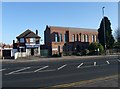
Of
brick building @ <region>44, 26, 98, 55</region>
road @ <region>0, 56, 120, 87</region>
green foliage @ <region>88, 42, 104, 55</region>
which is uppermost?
brick building @ <region>44, 26, 98, 55</region>

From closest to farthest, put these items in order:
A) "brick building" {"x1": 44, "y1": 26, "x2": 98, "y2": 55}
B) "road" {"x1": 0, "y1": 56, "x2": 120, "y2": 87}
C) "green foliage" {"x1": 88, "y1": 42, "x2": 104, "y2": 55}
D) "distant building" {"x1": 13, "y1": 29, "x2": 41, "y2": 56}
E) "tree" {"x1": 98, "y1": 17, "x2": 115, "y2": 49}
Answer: "road" {"x1": 0, "y1": 56, "x2": 120, "y2": 87} → "green foliage" {"x1": 88, "y1": 42, "x2": 104, "y2": 55} → "distant building" {"x1": 13, "y1": 29, "x2": 41, "y2": 56} → "brick building" {"x1": 44, "y1": 26, "x2": 98, "y2": 55} → "tree" {"x1": 98, "y1": 17, "x2": 115, "y2": 49}

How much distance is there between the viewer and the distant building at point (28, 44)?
66.9m

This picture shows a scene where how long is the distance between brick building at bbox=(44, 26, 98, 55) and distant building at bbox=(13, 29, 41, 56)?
5.07 meters

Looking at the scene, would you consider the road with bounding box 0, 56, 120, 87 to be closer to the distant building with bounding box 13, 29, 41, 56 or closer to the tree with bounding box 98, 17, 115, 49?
the distant building with bounding box 13, 29, 41, 56

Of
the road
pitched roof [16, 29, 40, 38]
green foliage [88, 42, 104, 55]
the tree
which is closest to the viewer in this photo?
the road

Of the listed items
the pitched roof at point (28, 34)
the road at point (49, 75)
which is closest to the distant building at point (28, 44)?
→ the pitched roof at point (28, 34)

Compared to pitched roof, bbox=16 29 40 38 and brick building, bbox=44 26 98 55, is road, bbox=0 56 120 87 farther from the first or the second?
brick building, bbox=44 26 98 55

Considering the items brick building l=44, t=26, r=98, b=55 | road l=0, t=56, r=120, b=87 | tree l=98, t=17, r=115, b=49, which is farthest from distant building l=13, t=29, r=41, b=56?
road l=0, t=56, r=120, b=87

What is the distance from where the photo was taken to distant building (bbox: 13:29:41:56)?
219 ft

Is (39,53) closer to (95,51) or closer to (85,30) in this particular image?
(95,51)

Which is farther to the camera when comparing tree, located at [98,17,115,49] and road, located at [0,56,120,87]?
tree, located at [98,17,115,49]

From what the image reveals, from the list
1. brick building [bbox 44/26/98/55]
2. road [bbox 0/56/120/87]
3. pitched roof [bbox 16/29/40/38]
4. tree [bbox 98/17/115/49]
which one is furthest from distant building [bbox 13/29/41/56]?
road [bbox 0/56/120/87]

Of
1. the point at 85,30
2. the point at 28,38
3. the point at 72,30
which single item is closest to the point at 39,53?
Result: the point at 28,38

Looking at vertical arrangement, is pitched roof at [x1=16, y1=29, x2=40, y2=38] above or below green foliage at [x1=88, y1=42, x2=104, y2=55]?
above
